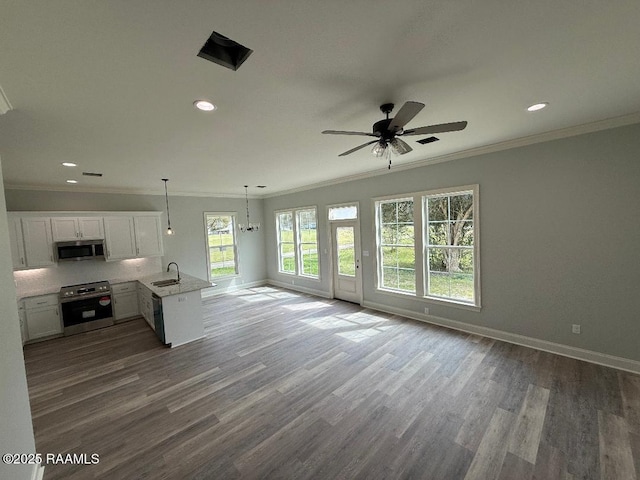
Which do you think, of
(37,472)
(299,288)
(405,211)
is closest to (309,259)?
(299,288)

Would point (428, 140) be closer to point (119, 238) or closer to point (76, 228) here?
point (119, 238)

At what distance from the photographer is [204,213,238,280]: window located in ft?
23.5

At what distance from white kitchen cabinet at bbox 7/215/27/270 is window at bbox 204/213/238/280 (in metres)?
3.30

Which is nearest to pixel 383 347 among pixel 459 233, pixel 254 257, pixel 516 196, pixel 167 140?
pixel 459 233

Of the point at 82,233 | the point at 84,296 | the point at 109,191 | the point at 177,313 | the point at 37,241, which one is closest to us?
the point at 177,313

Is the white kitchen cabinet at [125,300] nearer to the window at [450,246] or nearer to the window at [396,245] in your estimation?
the window at [396,245]

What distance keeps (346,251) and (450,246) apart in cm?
236

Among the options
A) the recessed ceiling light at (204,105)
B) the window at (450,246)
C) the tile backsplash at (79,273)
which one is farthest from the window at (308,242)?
the recessed ceiling light at (204,105)

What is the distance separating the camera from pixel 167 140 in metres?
2.92

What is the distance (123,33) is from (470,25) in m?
1.83

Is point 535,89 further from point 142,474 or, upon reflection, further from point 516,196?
point 142,474

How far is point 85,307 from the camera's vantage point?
4.86 metres

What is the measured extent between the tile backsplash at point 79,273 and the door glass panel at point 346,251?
4.33m

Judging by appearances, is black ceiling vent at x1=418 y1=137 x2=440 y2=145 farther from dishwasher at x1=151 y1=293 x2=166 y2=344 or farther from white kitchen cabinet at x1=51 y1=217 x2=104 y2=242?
white kitchen cabinet at x1=51 y1=217 x2=104 y2=242
